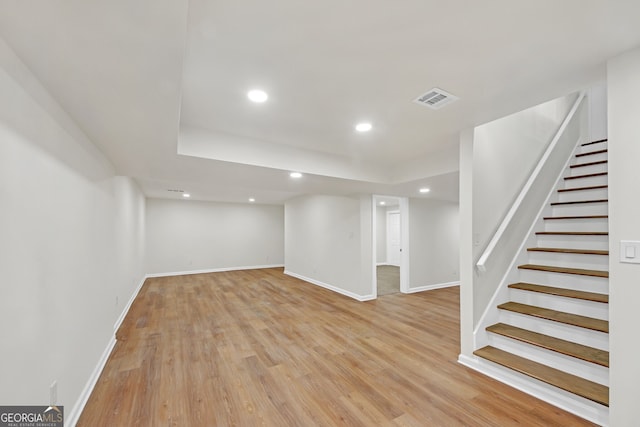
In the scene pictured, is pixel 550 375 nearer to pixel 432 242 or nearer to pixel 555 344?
pixel 555 344

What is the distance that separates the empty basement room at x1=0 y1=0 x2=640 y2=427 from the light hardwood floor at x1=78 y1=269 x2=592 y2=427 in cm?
2

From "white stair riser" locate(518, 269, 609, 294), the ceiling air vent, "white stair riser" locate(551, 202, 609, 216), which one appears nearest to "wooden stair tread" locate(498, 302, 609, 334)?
"white stair riser" locate(518, 269, 609, 294)

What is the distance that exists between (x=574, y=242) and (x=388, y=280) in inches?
173

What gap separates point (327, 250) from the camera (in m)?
6.01

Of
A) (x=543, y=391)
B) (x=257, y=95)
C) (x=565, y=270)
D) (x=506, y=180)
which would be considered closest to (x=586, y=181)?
(x=506, y=180)

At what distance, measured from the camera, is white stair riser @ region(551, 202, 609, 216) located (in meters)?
2.82

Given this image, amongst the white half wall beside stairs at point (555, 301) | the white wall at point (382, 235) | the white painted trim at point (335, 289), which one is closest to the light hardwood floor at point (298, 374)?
the white half wall beside stairs at point (555, 301)

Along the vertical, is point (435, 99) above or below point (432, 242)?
above

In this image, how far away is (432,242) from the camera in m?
5.90

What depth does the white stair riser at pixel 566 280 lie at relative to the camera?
2295 millimetres

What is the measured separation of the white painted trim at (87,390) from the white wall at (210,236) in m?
4.90

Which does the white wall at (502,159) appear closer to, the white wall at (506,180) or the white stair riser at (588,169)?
the white wall at (506,180)

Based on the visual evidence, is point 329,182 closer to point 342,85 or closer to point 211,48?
point 342,85

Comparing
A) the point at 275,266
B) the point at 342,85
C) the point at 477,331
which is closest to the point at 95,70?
the point at 342,85
